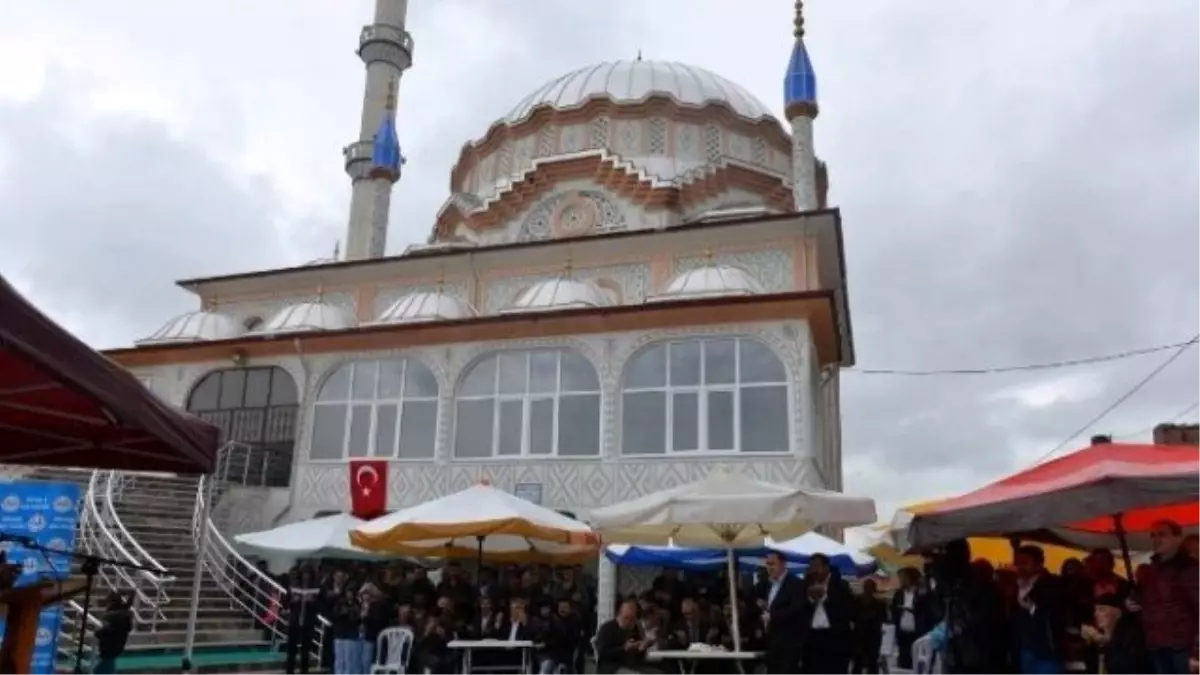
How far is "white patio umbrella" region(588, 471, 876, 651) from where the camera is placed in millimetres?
8352

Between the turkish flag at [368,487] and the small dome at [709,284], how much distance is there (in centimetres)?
591

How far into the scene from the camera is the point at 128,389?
385cm

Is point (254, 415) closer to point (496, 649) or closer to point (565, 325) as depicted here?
point (565, 325)

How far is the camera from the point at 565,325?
1756 cm

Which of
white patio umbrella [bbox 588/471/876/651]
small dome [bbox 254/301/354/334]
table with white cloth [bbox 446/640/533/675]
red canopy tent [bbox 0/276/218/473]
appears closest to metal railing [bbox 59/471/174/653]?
table with white cloth [bbox 446/640/533/675]

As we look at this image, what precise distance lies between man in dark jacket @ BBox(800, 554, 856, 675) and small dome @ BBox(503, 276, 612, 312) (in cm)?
1052

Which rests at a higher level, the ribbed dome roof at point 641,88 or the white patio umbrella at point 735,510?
the ribbed dome roof at point 641,88

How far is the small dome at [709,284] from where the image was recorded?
17594 mm

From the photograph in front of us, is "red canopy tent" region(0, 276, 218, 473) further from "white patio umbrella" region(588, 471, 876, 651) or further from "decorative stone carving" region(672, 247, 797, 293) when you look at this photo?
"decorative stone carving" region(672, 247, 797, 293)

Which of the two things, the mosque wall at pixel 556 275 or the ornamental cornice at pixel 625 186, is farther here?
the ornamental cornice at pixel 625 186

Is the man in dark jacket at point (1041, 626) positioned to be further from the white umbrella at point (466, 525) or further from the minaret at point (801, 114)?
the minaret at point (801, 114)

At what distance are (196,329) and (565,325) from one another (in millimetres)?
9706

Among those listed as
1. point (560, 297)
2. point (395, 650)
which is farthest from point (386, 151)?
point (395, 650)

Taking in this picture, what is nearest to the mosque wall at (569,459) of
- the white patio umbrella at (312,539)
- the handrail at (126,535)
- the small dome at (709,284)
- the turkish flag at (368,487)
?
Result: the turkish flag at (368,487)
